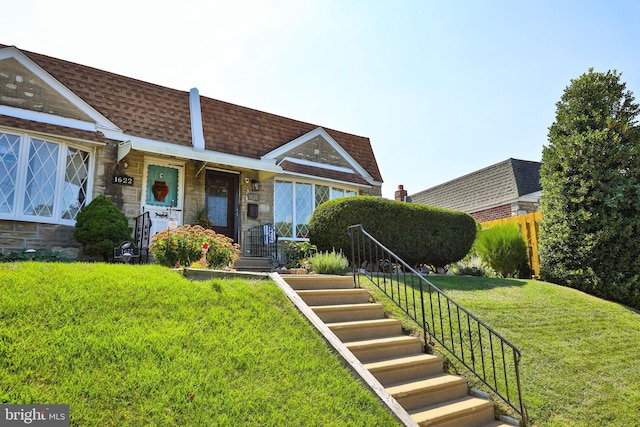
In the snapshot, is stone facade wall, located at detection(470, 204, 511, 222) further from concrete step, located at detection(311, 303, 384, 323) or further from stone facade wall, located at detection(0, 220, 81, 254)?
stone facade wall, located at detection(0, 220, 81, 254)

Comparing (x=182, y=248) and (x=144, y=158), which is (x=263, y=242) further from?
(x=182, y=248)

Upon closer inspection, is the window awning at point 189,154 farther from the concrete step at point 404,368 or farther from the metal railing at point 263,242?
the concrete step at point 404,368

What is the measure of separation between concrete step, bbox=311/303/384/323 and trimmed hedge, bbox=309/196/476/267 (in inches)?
121

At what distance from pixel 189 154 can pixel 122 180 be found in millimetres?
1741

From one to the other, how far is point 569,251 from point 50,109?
12.5m

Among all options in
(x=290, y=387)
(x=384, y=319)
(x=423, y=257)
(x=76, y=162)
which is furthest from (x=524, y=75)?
(x=76, y=162)

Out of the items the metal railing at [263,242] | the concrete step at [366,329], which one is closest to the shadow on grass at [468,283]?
the concrete step at [366,329]

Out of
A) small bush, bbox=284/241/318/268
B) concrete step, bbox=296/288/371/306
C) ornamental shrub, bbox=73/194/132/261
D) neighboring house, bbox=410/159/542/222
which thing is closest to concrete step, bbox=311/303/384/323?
concrete step, bbox=296/288/371/306

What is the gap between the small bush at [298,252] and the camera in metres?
9.73

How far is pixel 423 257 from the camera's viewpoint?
32.4 ft

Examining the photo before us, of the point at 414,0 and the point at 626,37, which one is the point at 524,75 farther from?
the point at 414,0

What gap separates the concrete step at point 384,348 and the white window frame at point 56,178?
289 inches

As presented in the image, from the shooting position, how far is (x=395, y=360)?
5.07m

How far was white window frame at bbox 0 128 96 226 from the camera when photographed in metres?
8.28
